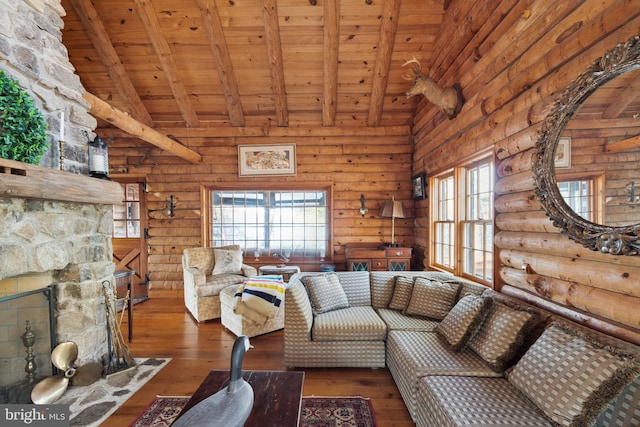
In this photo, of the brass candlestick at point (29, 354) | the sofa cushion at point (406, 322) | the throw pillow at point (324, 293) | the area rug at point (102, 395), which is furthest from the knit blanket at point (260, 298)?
the brass candlestick at point (29, 354)

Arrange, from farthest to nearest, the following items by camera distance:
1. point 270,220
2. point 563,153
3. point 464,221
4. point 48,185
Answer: point 270,220, point 464,221, point 48,185, point 563,153

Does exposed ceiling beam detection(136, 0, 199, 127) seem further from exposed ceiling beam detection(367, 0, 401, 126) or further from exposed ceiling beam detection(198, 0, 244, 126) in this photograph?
exposed ceiling beam detection(367, 0, 401, 126)

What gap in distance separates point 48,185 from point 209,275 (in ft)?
8.60

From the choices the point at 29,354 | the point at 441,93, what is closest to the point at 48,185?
the point at 29,354

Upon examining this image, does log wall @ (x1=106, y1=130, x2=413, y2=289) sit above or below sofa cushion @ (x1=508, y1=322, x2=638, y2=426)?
above

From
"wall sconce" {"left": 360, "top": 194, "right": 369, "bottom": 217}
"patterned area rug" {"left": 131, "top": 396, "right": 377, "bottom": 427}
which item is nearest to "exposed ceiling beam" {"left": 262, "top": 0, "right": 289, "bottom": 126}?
"wall sconce" {"left": 360, "top": 194, "right": 369, "bottom": 217}

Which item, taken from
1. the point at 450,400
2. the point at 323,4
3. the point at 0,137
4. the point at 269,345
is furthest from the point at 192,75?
the point at 450,400

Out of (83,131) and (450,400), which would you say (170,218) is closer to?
(83,131)

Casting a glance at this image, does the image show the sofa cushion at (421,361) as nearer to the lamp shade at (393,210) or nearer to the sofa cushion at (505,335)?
the sofa cushion at (505,335)

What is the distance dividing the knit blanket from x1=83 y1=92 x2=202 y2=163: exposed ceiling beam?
7.86 feet

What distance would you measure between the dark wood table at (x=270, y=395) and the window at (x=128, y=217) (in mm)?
4374

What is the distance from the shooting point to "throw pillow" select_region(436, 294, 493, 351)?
6.81 ft

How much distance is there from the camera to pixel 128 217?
512cm

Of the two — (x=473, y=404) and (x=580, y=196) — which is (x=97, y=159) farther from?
(x=580, y=196)
